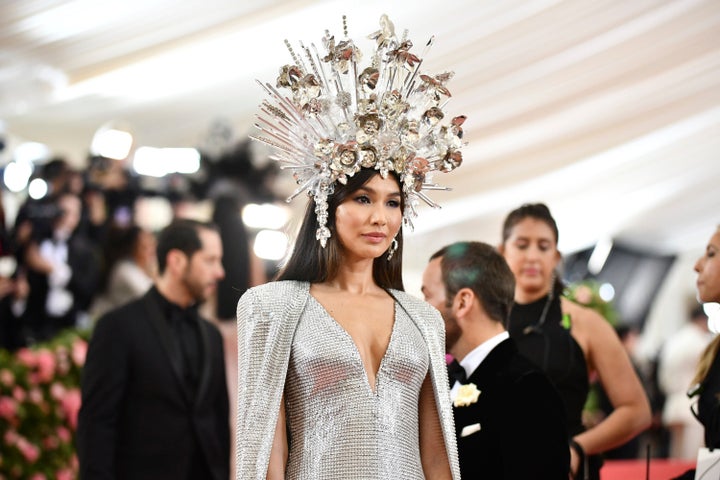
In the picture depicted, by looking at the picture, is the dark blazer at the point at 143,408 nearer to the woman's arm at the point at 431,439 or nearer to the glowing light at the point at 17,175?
the woman's arm at the point at 431,439

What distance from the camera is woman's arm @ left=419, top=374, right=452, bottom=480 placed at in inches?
120

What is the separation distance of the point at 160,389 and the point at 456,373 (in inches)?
66.5

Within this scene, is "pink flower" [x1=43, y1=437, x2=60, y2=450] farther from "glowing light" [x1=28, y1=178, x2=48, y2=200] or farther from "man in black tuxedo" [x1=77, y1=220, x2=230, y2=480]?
"glowing light" [x1=28, y1=178, x2=48, y2=200]

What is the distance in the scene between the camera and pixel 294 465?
2.91m

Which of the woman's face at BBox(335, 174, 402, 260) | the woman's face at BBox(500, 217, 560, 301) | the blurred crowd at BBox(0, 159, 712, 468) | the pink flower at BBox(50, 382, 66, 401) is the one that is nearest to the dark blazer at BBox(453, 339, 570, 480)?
the woman's face at BBox(335, 174, 402, 260)

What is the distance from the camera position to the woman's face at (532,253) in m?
4.16

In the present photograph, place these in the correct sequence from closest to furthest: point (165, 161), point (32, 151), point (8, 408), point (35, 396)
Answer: point (8, 408), point (35, 396), point (32, 151), point (165, 161)

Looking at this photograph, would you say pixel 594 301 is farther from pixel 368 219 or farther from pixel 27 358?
pixel 368 219

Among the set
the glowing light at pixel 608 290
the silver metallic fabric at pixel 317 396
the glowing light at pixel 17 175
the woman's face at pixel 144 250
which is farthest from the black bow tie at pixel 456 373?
the glowing light at pixel 608 290

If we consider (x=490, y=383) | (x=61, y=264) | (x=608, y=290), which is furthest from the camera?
(x=608, y=290)

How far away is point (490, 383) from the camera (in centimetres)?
338

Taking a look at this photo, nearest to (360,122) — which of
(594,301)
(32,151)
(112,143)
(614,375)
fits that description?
(614,375)

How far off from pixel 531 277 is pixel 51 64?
175 inches

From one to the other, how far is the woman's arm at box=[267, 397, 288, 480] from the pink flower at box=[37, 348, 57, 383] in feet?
11.9
